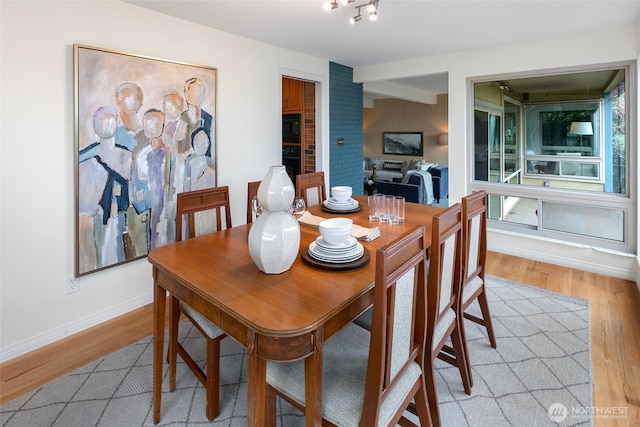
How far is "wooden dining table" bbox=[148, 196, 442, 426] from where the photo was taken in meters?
1.06

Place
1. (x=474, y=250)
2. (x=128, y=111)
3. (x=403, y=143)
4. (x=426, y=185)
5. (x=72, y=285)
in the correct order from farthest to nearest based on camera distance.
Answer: (x=403, y=143) < (x=426, y=185) < (x=128, y=111) < (x=72, y=285) < (x=474, y=250)

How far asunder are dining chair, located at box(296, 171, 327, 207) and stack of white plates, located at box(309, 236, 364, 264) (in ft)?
4.58

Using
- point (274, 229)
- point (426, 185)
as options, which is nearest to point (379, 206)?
point (274, 229)

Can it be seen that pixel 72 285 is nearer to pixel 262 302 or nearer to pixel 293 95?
pixel 262 302

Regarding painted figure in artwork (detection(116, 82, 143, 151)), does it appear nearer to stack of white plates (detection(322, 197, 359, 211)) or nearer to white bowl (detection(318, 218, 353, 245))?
stack of white plates (detection(322, 197, 359, 211))

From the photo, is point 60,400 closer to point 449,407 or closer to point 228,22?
point 449,407

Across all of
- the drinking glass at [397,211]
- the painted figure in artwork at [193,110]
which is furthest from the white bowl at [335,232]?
the painted figure in artwork at [193,110]


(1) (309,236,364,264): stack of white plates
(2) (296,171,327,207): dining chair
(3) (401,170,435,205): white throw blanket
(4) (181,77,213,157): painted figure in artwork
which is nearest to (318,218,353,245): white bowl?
(1) (309,236,364,264): stack of white plates

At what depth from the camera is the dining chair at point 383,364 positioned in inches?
41.1

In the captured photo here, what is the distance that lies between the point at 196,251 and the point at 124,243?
4.40ft

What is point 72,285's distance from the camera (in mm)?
2465

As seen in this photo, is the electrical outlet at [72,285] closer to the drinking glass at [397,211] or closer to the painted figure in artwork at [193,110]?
the painted figure in artwork at [193,110]

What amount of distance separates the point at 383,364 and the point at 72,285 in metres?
2.40

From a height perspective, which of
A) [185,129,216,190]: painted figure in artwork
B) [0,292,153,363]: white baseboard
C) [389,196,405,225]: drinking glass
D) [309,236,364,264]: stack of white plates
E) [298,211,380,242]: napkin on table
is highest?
[185,129,216,190]: painted figure in artwork
